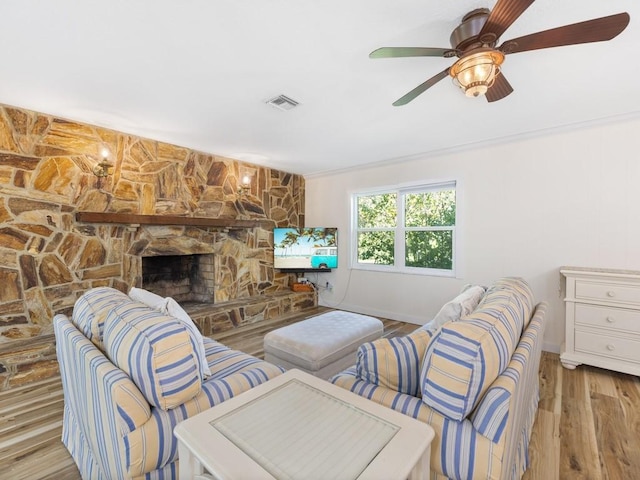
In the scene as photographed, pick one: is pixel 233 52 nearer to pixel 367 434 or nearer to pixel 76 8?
pixel 76 8

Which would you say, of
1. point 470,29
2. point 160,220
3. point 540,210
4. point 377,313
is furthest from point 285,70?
point 377,313

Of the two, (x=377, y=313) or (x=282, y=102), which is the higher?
(x=282, y=102)

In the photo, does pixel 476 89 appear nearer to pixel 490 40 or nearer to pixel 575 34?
pixel 490 40

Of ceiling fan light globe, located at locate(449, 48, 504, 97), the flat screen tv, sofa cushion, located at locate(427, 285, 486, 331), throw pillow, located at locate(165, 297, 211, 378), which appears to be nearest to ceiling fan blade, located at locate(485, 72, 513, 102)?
ceiling fan light globe, located at locate(449, 48, 504, 97)

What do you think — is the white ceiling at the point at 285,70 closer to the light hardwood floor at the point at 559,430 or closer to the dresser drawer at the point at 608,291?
the dresser drawer at the point at 608,291

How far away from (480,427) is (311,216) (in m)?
4.43

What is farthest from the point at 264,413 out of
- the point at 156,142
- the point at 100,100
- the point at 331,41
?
the point at 156,142

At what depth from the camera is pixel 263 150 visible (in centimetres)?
380

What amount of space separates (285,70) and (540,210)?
115 inches

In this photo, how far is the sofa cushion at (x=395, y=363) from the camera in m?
1.22

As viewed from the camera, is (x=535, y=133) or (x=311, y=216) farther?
(x=311, y=216)

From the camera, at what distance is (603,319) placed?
8.57 ft

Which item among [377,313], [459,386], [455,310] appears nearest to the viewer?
[459,386]

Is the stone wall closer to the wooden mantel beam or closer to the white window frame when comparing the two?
the wooden mantel beam
